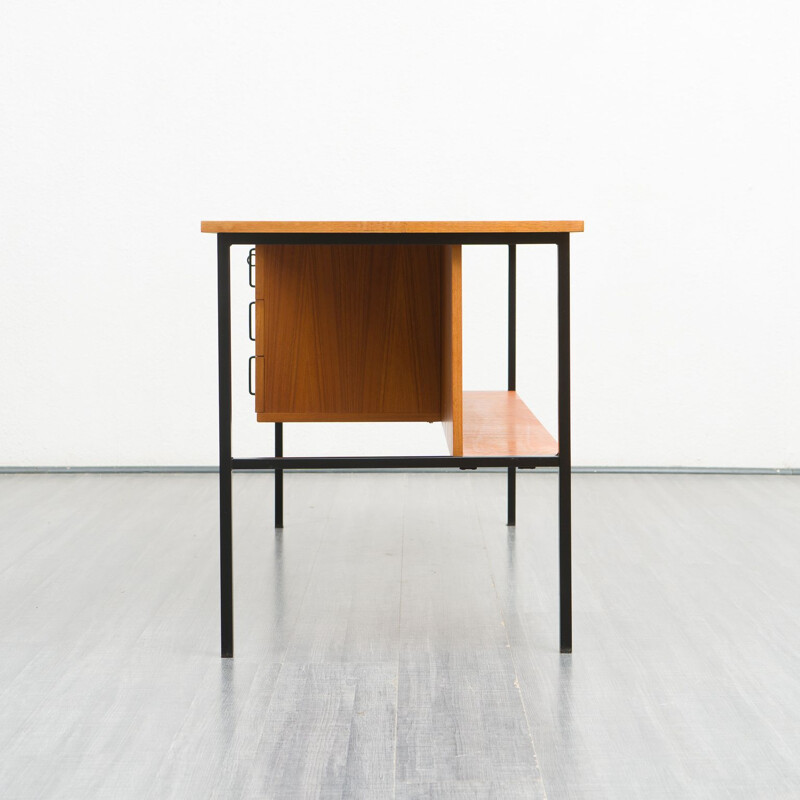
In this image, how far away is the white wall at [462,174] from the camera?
11.0ft

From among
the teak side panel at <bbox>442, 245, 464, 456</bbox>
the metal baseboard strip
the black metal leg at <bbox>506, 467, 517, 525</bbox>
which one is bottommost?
the metal baseboard strip

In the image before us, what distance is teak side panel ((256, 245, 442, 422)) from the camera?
2.00 m

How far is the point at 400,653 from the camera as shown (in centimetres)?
177

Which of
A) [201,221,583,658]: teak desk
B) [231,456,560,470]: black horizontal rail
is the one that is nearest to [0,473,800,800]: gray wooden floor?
[201,221,583,658]: teak desk

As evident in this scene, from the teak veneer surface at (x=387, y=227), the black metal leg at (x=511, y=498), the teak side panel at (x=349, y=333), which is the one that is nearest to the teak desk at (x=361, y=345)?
the teak side panel at (x=349, y=333)

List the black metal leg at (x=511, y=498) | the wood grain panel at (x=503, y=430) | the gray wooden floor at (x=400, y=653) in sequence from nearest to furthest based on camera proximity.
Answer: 1. the gray wooden floor at (x=400, y=653)
2. the wood grain panel at (x=503, y=430)
3. the black metal leg at (x=511, y=498)

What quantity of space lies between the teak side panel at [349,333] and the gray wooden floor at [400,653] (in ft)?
1.37

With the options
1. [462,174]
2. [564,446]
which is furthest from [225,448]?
[462,174]

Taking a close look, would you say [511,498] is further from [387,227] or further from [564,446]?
[387,227]

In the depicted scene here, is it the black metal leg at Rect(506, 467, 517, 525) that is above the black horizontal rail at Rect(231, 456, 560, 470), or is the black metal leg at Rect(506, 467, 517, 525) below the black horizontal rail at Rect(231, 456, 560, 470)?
below

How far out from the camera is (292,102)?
3.37 m

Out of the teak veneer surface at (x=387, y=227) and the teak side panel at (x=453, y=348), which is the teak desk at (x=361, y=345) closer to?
the teak side panel at (x=453, y=348)

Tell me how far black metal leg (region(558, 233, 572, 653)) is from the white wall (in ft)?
5.44

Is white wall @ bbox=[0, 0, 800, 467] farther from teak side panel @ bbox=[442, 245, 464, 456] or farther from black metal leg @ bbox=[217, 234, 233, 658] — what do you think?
black metal leg @ bbox=[217, 234, 233, 658]
